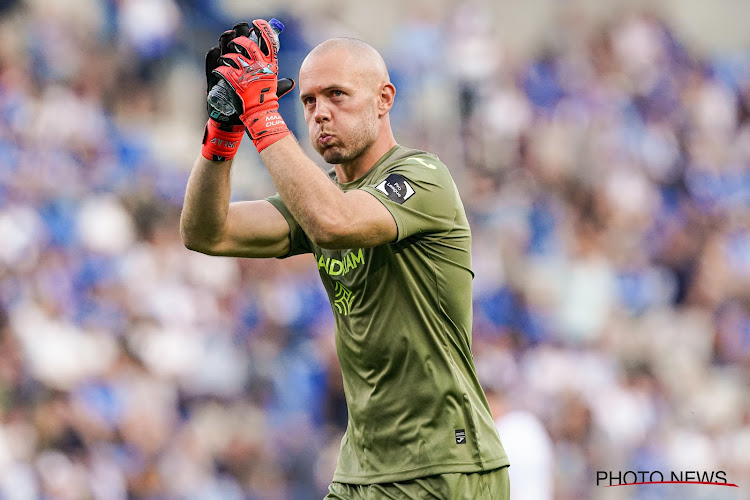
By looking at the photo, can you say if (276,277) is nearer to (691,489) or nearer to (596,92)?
(691,489)

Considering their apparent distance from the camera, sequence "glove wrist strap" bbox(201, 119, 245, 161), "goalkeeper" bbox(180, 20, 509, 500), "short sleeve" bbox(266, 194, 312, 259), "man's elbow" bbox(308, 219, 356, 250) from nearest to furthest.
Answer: "man's elbow" bbox(308, 219, 356, 250), "goalkeeper" bbox(180, 20, 509, 500), "glove wrist strap" bbox(201, 119, 245, 161), "short sleeve" bbox(266, 194, 312, 259)

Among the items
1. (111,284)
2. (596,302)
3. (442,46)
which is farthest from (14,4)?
(596,302)

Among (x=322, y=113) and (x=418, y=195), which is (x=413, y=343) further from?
(x=322, y=113)

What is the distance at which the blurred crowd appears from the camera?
9.53 metres

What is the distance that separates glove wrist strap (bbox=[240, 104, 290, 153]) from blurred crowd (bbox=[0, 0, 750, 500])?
365 centimetres

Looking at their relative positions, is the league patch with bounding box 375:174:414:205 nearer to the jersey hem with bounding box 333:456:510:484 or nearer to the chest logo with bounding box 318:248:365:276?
the chest logo with bounding box 318:248:365:276

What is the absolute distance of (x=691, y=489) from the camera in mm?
10695

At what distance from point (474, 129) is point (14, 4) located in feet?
17.5

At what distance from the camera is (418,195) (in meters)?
4.28

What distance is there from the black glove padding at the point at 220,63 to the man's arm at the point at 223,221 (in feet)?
0.75

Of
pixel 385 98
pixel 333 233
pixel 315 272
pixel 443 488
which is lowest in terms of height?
pixel 443 488

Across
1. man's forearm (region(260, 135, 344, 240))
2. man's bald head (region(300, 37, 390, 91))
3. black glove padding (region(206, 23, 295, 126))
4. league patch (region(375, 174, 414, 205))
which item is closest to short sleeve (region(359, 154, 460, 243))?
league patch (region(375, 174, 414, 205))

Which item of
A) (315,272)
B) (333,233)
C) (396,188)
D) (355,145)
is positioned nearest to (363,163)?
(355,145)

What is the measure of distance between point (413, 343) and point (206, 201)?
983 mm
